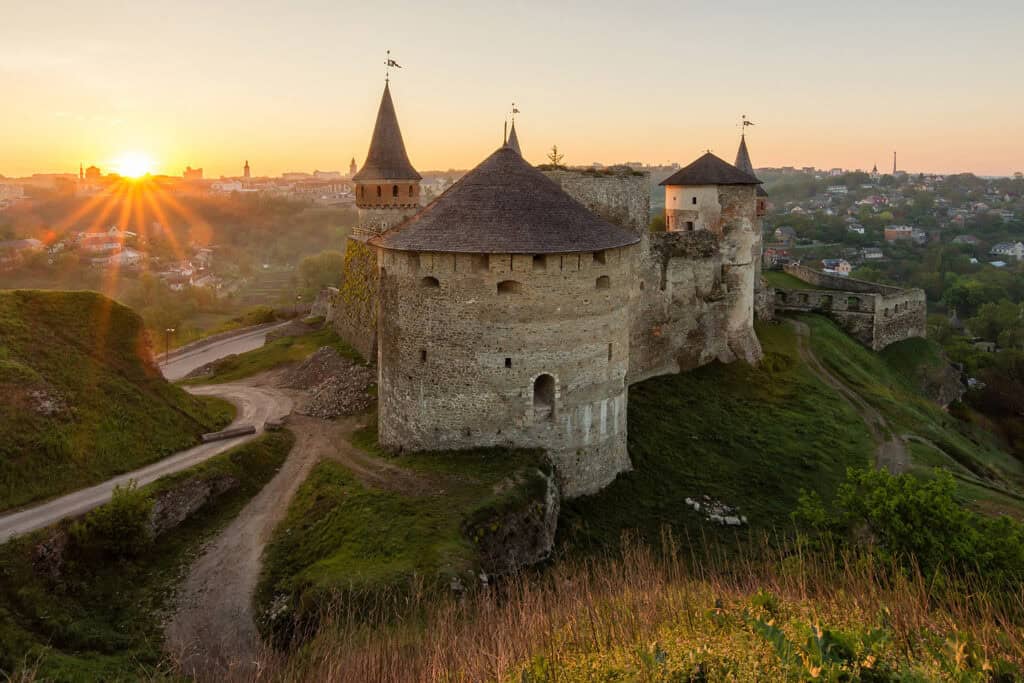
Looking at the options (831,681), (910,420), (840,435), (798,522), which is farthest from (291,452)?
(910,420)

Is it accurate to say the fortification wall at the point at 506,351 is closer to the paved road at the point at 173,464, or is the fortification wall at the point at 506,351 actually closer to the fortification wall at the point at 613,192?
the paved road at the point at 173,464

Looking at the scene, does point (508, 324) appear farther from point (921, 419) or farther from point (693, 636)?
point (921, 419)

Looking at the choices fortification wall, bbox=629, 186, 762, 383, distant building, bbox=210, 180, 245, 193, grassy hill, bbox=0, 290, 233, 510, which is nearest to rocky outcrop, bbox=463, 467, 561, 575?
grassy hill, bbox=0, 290, 233, 510

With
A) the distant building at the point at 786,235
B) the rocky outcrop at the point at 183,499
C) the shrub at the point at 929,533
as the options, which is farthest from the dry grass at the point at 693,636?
the distant building at the point at 786,235

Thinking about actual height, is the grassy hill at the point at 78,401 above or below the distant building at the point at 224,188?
below

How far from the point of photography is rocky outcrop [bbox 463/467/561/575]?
53.1ft

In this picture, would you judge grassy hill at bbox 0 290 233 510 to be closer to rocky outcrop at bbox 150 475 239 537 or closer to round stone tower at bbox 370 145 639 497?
rocky outcrop at bbox 150 475 239 537

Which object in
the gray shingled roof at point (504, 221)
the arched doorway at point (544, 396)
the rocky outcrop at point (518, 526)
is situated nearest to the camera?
the rocky outcrop at point (518, 526)

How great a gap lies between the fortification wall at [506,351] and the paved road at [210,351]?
2067cm

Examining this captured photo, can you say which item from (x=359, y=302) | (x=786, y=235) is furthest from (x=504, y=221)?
(x=786, y=235)

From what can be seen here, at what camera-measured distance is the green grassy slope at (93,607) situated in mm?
12172

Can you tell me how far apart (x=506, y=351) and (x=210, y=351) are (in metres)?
29.0

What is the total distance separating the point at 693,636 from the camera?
9367 mm

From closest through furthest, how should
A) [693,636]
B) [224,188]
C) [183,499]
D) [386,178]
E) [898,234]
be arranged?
[693,636], [183,499], [386,178], [898,234], [224,188]
